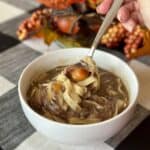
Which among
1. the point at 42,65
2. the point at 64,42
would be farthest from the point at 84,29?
the point at 42,65

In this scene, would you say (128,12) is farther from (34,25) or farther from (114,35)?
(34,25)

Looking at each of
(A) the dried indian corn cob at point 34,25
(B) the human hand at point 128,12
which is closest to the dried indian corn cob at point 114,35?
(B) the human hand at point 128,12

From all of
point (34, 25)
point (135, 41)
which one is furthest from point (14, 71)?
point (135, 41)

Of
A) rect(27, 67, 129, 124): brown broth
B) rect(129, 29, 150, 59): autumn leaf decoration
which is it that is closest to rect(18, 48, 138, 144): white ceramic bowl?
rect(27, 67, 129, 124): brown broth

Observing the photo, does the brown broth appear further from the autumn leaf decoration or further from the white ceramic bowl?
the autumn leaf decoration

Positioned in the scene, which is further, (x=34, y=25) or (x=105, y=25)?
(x=34, y=25)

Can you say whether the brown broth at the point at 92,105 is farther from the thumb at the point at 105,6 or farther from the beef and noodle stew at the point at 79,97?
the thumb at the point at 105,6

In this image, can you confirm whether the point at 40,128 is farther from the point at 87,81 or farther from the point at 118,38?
the point at 118,38
